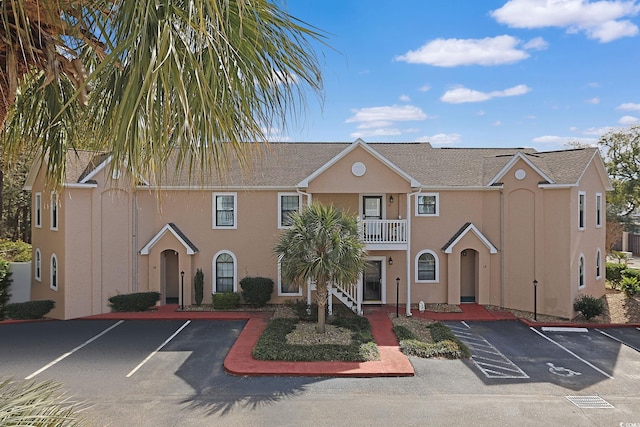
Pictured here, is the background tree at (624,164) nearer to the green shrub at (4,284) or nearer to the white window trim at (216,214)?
the white window trim at (216,214)

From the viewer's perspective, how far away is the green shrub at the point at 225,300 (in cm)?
1884

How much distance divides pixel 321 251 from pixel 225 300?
6.39 m

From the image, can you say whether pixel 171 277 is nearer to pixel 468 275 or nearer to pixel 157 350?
pixel 157 350

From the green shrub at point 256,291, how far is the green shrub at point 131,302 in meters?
4.06

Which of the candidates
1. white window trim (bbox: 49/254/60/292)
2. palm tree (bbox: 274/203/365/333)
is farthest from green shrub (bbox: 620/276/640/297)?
white window trim (bbox: 49/254/60/292)

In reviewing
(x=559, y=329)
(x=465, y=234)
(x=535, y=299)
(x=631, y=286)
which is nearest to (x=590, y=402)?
(x=559, y=329)

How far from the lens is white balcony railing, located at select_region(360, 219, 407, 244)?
60.1ft

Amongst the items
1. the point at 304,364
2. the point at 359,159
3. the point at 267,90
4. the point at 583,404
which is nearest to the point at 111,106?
the point at 267,90

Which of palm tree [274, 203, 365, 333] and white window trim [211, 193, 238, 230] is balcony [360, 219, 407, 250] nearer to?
palm tree [274, 203, 365, 333]

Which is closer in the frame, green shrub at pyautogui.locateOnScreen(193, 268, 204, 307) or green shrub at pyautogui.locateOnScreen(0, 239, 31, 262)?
green shrub at pyautogui.locateOnScreen(193, 268, 204, 307)

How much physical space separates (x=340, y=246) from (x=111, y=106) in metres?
11.7

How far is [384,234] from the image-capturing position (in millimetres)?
18312

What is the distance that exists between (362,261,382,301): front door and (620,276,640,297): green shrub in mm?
11741

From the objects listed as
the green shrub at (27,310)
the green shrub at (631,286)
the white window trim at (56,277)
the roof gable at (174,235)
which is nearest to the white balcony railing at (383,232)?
the roof gable at (174,235)
